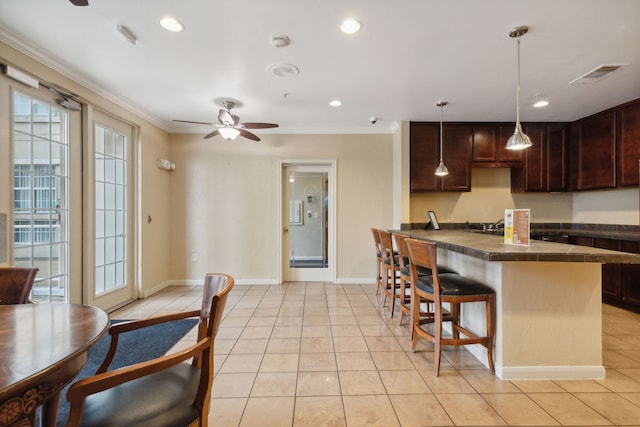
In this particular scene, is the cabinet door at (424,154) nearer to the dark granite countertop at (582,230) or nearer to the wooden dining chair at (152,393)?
the dark granite countertop at (582,230)

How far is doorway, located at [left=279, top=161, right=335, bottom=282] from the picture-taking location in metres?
4.55

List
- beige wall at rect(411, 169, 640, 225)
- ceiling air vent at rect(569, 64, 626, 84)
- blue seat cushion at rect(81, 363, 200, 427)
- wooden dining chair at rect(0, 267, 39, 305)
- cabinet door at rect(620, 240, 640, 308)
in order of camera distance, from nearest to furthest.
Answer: blue seat cushion at rect(81, 363, 200, 427)
wooden dining chair at rect(0, 267, 39, 305)
ceiling air vent at rect(569, 64, 626, 84)
cabinet door at rect(620, 240, 640, 308)
beige wall at rect(411, 169, 640, 225)

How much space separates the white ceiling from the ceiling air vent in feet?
0.36

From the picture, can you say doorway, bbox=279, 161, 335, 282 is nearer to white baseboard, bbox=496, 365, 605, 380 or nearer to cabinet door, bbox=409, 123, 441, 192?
cabinet door, bbox=409, 123, 441, 192

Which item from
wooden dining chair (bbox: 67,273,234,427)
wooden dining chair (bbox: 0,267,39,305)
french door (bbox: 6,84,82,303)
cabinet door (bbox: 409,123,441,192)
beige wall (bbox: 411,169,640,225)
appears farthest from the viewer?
beige wall (bbox: 411,169,640,225)

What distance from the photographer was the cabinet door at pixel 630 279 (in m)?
3.09

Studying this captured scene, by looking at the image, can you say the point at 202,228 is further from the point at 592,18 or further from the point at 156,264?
the point at 592,18

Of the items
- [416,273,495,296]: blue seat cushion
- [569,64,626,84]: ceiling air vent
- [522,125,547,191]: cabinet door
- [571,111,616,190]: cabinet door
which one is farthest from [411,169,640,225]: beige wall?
[416,273,495,296]: blue seat cushion

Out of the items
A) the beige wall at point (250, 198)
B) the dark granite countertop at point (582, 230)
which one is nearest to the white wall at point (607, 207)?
the dark granite countertop at point (582, 230)

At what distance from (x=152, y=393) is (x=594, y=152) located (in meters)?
5.54

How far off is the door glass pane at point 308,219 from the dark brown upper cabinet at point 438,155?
4.90ft

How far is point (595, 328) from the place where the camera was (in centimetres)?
190

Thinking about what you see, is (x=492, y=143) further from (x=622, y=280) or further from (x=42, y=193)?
(x=42, y=193)

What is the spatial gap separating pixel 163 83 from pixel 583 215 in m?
6.20
